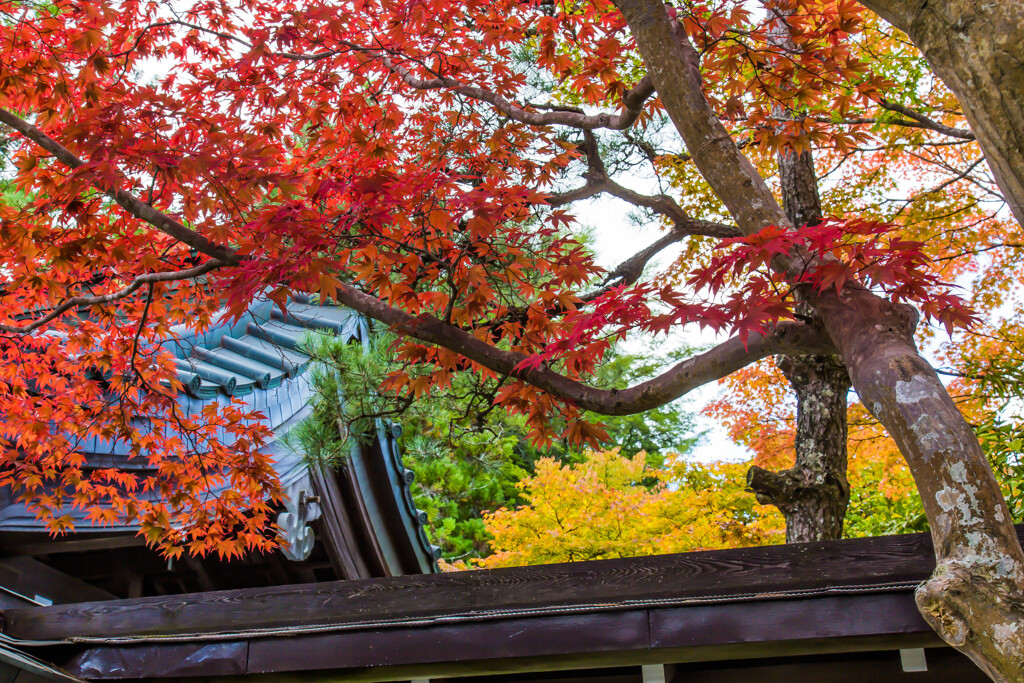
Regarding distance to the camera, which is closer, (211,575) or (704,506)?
(211,575)

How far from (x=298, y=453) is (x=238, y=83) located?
2435mm

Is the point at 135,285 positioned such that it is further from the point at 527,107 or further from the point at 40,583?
the point at 40,583

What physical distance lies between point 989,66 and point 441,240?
7.02ft

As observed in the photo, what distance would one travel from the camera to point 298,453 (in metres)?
4.59

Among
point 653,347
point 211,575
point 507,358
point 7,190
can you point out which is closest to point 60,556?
point 211,575

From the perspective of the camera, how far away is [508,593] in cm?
302

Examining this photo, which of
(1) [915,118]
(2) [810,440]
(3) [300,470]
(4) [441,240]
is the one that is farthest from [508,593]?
(1) [915,118]

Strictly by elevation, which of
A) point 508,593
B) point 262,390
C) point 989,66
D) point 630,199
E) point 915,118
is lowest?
point 508,593

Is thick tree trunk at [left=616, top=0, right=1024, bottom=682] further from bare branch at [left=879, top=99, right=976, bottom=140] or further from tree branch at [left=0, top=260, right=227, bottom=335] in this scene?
bare branch at [left=879, top=99, right=976, bottom=140]

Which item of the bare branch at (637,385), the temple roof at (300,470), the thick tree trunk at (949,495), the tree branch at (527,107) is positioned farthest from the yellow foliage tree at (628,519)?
the thick tree trunk at (949,495)

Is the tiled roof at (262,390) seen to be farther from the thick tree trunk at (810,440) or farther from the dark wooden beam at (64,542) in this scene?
the thick tree trunk at (810,440)

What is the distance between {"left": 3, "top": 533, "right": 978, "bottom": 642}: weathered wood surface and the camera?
266 centimetres

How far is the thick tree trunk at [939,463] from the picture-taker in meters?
1.46

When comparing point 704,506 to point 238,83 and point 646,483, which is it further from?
point 646,483
